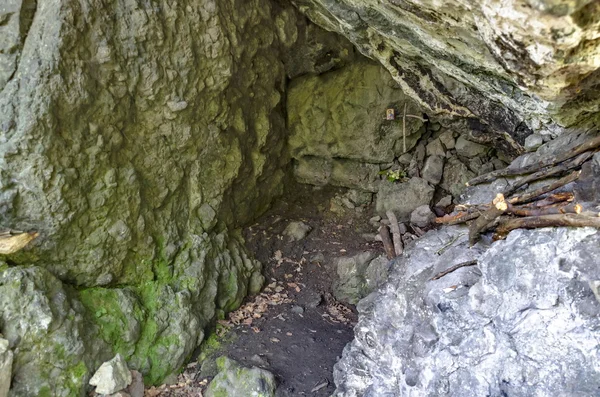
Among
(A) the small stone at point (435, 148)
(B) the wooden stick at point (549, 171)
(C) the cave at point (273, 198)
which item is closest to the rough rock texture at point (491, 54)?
(C) the cave at point (273, 198)

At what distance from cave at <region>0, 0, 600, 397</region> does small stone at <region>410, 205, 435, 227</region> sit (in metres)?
0.05

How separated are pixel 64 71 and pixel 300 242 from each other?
4576mm

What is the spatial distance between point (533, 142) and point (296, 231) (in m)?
4.18

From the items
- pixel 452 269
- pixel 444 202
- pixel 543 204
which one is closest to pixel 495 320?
pixel 452 269

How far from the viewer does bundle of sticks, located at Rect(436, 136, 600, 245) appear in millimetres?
3203

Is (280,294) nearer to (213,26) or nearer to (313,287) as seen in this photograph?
(313,287)

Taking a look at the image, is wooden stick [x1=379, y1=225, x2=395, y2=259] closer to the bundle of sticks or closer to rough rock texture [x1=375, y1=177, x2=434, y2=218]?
rough rock texture [x1=375, y1=177, x2=434, y2=218]

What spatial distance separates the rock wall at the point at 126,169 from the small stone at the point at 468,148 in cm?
283

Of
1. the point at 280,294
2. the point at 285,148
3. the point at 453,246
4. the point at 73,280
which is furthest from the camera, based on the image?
the point at 285,148

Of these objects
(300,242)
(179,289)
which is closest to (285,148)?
(300,242)

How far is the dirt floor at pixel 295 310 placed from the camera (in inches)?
220

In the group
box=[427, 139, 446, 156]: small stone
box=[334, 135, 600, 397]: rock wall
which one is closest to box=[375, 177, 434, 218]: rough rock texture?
box=[427, 139, 446, 156]: small stone

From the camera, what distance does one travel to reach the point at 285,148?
8328mm

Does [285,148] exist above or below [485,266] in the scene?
above
